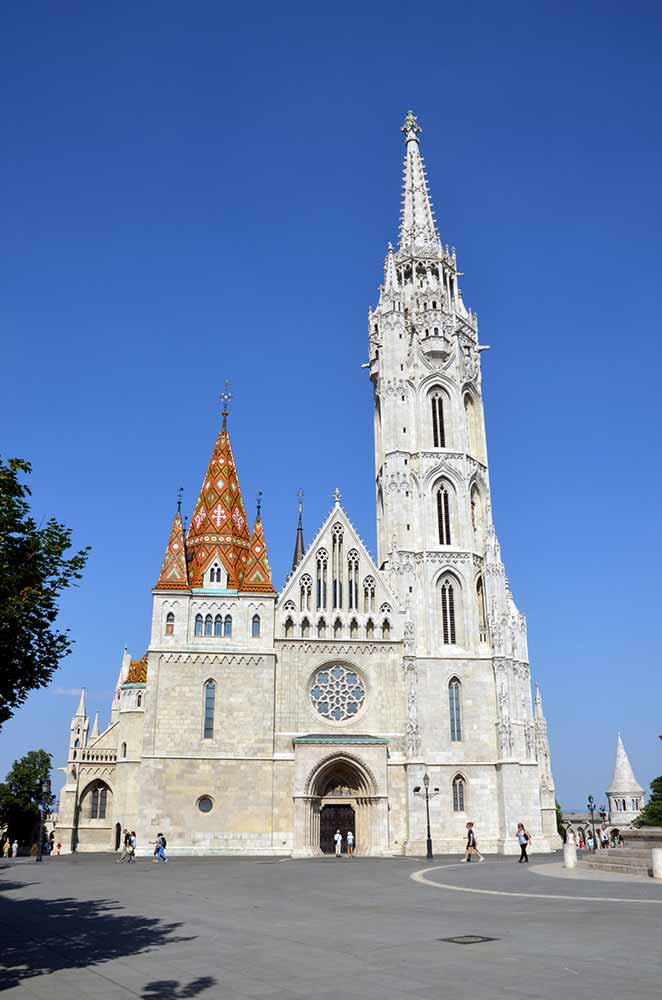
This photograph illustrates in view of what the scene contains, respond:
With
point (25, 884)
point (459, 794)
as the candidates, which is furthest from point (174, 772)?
point (25, 884)

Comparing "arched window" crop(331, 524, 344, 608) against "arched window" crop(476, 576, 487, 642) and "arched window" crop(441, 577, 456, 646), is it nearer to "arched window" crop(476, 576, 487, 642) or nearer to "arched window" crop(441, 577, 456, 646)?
"arched window" crop(441, 577, 456, 646)

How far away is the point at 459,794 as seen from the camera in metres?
43.5

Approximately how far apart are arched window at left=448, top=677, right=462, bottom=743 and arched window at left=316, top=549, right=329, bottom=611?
323 inches

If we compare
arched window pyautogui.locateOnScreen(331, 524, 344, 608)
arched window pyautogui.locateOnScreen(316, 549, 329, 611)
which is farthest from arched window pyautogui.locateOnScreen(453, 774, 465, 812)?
arched window pyautogui.locateOnScreen(316, 549, 329, 611)

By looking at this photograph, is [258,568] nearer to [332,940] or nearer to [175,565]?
[175,565]

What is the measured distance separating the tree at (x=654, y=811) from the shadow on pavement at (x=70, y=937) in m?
48.5

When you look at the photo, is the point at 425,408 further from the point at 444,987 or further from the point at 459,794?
the point at 444,987

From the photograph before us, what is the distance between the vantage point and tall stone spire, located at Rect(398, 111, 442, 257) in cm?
5766

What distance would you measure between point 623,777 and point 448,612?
59009 millimetres

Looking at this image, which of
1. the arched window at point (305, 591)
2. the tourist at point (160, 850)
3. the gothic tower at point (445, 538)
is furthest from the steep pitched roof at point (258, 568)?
the tourist at point (160, 850)

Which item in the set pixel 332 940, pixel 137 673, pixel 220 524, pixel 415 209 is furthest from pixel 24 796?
pixel 332 940

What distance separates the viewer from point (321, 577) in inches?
1813

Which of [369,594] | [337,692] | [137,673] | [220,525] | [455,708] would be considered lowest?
[455,708]

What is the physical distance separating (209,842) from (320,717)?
8.08m
